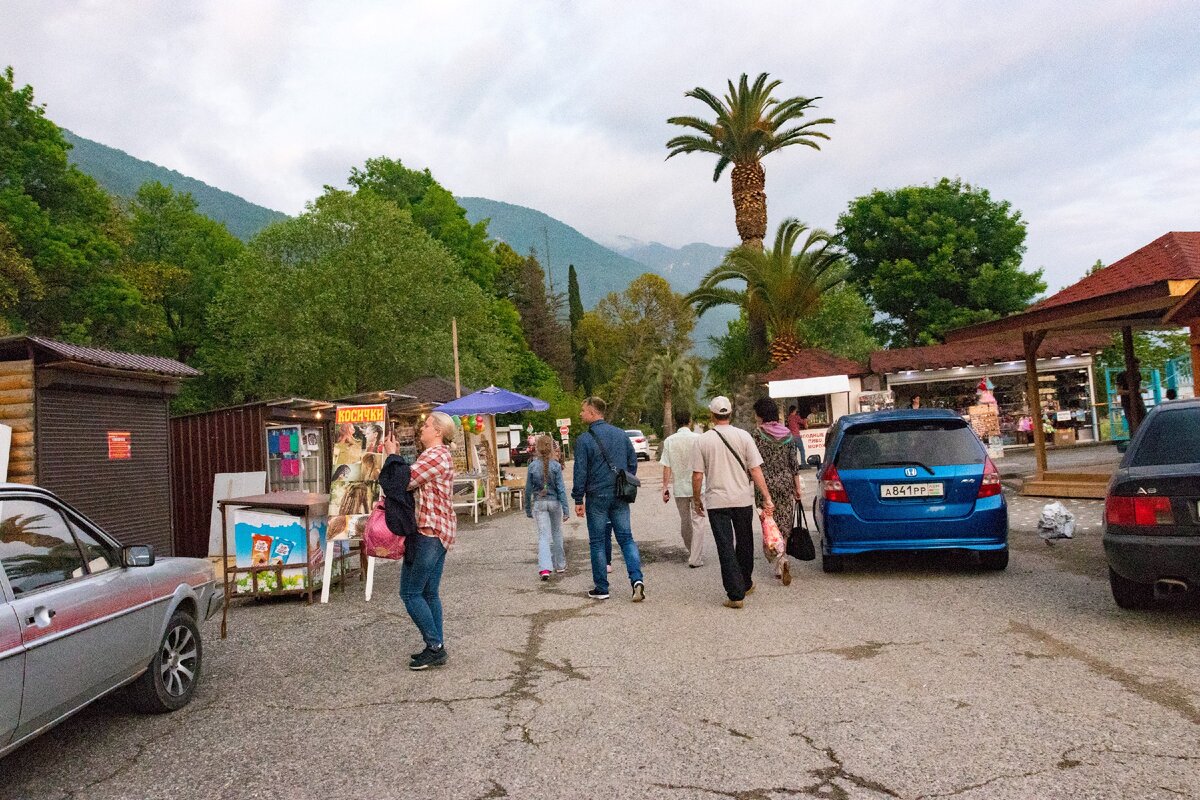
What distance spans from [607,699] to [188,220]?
51.6m

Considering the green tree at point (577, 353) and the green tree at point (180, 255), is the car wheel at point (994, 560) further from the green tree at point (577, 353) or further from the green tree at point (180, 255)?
the green tree at point (577, 353)

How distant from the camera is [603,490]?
7.96 metres

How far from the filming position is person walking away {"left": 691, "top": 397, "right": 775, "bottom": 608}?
737cm

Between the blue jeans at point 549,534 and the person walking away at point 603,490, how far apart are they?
5.27ft

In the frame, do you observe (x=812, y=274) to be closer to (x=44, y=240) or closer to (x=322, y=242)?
(x=322, y=242)

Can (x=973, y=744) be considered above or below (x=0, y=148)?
below

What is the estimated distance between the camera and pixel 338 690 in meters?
5.51

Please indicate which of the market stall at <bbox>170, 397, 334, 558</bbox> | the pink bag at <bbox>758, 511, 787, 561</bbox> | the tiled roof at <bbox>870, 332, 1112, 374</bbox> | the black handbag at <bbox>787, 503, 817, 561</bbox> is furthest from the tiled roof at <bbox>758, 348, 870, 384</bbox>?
the pink bag at <bbox>758, 511, 787, 561</bbox>

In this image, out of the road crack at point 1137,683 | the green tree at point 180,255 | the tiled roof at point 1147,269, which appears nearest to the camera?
the road crack at point 1137,683

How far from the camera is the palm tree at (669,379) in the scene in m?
71.8

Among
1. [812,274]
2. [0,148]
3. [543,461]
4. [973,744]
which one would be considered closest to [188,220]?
[0,148]

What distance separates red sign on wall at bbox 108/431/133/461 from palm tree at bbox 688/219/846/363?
21775 mm

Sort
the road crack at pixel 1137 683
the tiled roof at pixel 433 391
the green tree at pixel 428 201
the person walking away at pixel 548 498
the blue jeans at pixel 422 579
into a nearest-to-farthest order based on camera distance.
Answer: the road crack at pixel 1137 683 → the blue jeans at pixel 422 579 → the person walking away at pixel 548 498 → the tiled roof at pixel 433 391 → the green tree at pixel 428 201

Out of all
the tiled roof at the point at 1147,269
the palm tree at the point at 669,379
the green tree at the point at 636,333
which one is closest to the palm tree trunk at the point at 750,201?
the tiled roof at the point at 1147,269
